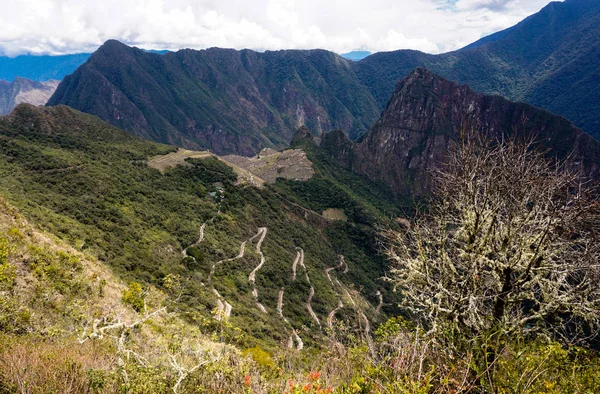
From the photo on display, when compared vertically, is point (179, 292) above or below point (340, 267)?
above

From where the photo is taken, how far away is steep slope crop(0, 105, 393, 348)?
3959 centimetres

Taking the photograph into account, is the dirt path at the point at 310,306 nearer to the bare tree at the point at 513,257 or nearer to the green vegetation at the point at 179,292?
the green vegetation at the point at 179,292

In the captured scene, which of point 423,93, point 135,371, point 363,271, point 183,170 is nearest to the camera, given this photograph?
point 135,371

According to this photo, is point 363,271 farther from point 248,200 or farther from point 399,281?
point 399,281

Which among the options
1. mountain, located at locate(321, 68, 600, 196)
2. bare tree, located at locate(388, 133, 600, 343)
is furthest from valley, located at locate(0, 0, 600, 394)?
mountain, located at locate(321, 68, 600, 196)

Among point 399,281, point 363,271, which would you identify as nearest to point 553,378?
point 399,281

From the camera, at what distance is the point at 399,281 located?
10.1 metres

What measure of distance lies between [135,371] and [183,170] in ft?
280

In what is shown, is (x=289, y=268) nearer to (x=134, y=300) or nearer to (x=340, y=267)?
(x=340, y=267)

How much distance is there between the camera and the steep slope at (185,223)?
130 feet

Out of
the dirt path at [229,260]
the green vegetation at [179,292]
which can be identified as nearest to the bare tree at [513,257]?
the green vegetation at [179,292]

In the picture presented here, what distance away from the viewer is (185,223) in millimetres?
63500

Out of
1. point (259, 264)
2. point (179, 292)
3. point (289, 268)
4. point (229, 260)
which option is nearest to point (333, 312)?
point (289, 268)

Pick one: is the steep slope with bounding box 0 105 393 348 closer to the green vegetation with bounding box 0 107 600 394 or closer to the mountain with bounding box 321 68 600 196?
the green vegetation with bounding box 0 107 600 394
